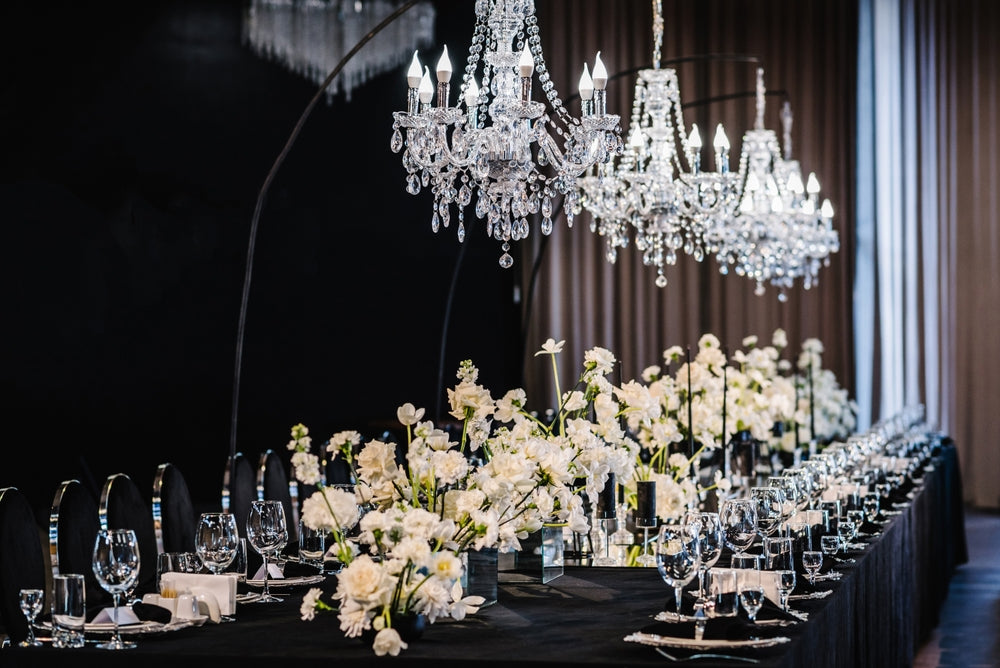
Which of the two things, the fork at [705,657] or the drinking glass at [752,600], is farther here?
the drinking glass at [752,600]

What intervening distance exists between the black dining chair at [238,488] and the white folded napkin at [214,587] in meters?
2.20

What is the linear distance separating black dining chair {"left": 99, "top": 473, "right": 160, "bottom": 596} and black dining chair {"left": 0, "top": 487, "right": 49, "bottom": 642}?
0.57 metres

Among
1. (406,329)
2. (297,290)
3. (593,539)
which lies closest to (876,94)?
(406,329)

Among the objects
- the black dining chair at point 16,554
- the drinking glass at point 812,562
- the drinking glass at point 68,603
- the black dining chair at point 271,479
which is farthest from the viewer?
the black dining chair at point 271,479

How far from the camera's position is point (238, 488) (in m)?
5.66

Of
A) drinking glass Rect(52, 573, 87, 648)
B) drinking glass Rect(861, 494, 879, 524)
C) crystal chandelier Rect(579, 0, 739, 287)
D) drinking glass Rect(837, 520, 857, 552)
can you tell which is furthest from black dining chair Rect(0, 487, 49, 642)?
crystal chandelier Rect(579, 0, 739, 287)

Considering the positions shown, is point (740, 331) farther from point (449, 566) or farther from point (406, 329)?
point (449, 566)

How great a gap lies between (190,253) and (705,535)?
253 inches

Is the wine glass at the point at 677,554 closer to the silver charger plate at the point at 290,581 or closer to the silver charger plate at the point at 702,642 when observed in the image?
the silver charger plate at the point at 702,642

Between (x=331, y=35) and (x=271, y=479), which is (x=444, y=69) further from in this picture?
(x=331, y=35)

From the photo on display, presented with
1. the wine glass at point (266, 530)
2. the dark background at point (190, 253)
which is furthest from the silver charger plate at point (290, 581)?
the dark background at point (190, 253)

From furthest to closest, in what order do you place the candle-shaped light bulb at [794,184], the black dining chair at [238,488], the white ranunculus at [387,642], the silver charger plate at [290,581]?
the candle-shaped light bulb at [794,184]
the black dining chair at [238,488]
the silver charger plate at [290,581]
the white ranunculus at [387,642]

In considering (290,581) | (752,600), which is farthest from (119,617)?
(752,600)

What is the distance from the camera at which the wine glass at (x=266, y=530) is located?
3406 millimetres
